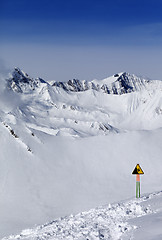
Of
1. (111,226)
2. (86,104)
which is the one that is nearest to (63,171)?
(111,226)

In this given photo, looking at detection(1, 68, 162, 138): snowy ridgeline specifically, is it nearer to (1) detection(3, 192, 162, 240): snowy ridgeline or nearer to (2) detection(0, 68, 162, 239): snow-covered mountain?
(2) detection(0, 68, 162, 239): snow-covered mountain

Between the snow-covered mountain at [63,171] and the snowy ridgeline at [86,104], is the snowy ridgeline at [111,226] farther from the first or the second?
the snowy ridgeline at [86,104]

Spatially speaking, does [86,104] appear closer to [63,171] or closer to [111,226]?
[63,171]

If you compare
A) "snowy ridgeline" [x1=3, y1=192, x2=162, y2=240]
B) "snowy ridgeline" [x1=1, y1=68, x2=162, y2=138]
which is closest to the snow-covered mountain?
"snowy ridgeline" [x1=3, y1=192, x2=162, y2=240]

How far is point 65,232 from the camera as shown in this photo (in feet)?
41.0

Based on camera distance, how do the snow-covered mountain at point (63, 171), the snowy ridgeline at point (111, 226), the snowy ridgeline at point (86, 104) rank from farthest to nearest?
the snowy ridgeline at point (86, 104)
the snow-covered mountain at point (63, 171)
the snowy ridgeline at point (111, 226)

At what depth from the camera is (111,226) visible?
1255cm

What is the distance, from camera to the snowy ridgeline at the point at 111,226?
11.3m

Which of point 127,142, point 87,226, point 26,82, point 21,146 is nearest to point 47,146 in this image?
point 21,146

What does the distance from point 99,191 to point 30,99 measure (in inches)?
5076

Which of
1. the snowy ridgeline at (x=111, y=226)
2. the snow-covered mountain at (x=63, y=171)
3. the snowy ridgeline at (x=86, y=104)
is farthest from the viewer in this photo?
the snowy ridgeline at (x=86, y=104)

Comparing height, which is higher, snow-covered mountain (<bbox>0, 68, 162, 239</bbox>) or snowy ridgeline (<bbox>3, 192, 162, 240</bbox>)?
snow-covered mountain (<bbox>0, 68, 162, 239</bbox>)

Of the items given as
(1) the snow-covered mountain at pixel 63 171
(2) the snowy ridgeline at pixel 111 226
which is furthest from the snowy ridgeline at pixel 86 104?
(2) the snowy ridgeline at pixel 111 226

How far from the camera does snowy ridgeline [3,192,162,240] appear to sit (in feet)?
37.1
